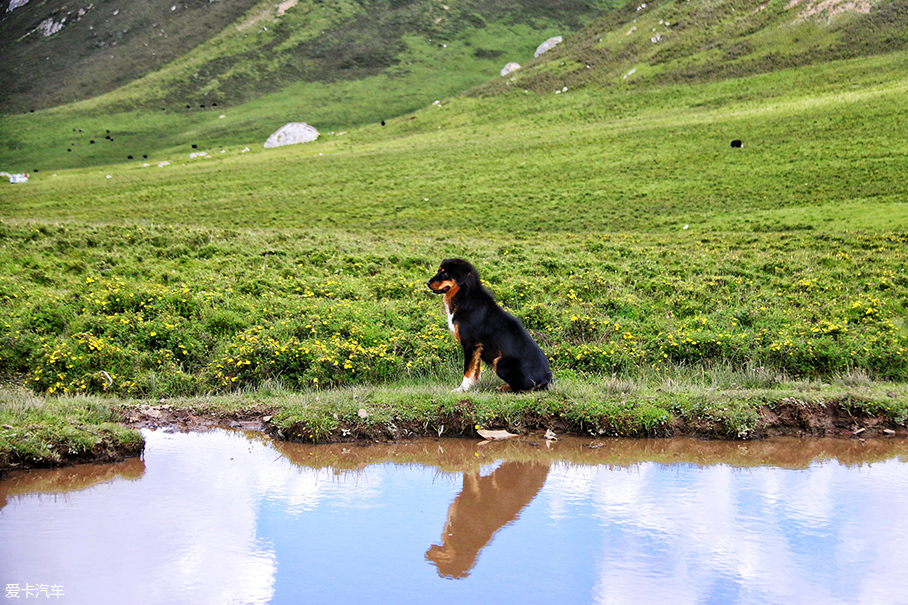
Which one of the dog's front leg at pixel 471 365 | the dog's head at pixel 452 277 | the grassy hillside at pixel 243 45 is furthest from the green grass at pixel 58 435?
the grassy hillside at pixel 243 45

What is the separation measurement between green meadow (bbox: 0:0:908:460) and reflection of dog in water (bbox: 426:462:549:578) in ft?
4.74

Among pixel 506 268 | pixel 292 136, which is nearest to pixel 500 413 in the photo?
pixel 506 268

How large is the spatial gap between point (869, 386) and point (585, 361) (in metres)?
4.65

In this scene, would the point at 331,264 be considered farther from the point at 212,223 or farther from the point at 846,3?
the point at 846,3

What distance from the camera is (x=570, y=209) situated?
38.3 m

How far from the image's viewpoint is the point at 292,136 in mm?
77750

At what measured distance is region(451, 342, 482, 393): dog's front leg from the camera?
34.3 feet

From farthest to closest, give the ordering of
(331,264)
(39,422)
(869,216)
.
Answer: (869,216)
(331,264)
(39,422)

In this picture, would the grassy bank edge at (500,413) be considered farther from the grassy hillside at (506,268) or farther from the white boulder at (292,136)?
the white boulder at (292,136)

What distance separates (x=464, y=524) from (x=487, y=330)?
3673 mm

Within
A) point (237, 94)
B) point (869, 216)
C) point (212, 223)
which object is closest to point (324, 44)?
point (237, 94)

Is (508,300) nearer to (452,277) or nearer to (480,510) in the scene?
(452,277)

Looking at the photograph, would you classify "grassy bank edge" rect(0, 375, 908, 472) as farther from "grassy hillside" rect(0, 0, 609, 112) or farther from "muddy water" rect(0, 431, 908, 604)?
"grassy hillside" rect(0, 0, 609, 112)

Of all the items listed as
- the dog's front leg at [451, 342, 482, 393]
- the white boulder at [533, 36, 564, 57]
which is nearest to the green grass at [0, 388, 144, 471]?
the dog's front leg at [451, 342, 482, 393]
